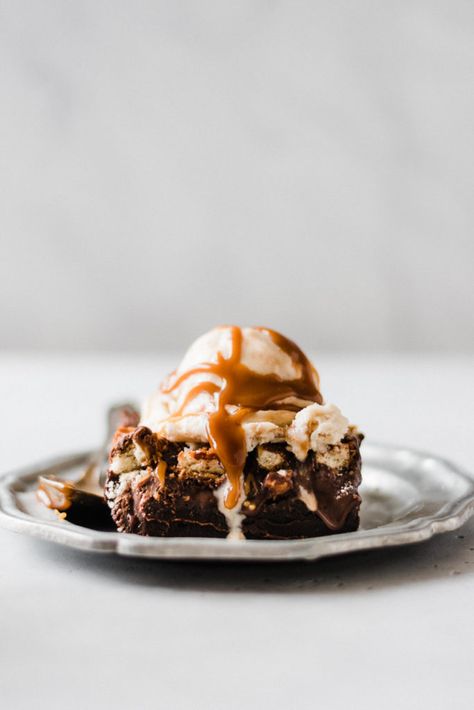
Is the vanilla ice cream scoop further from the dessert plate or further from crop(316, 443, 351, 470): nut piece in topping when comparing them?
the dessert plate

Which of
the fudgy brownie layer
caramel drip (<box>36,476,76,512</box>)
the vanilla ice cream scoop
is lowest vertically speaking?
caramel drip (<box>36,476,76,512</box>)

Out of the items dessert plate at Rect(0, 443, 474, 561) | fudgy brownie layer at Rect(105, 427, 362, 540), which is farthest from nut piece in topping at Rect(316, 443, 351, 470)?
dessert plate at Rect(0, 443, 474, 561)

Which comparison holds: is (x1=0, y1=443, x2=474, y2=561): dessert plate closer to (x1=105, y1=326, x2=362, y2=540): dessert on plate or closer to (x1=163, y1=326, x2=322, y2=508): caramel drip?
(x1=105, y1=326, x2=362, y2=540): dessert on plate

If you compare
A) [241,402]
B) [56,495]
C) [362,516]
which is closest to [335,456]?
[241,402]

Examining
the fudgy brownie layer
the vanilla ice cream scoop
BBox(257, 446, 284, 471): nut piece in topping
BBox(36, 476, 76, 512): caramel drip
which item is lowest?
BBox(36, 476, 76, 512): caramel drip

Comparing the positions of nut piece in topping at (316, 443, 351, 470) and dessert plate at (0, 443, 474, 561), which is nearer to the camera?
dessert plate at (0, 443, 474, 561)

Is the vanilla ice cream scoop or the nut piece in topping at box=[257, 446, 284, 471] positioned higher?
the vanilla ice cream scoop

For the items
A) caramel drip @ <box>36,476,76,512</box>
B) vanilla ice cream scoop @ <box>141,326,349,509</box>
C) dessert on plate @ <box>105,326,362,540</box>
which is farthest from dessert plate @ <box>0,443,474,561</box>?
vanilla ice cream scoop @ <box>141,326,349,509</box>

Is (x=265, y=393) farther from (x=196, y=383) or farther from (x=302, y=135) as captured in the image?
(x=302, y=135)
